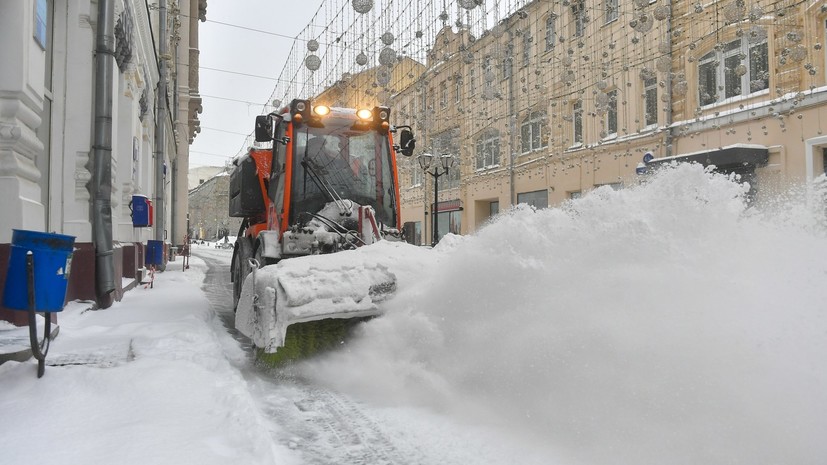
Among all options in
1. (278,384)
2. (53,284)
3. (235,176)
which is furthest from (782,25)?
(53,284)

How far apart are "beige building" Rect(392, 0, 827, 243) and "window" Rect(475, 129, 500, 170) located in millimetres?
66

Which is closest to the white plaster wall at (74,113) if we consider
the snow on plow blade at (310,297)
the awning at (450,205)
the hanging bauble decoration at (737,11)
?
the snow on plow blade at (310,297)

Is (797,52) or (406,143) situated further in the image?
(797,52)

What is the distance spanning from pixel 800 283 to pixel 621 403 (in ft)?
3.72

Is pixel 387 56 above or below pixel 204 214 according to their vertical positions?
below

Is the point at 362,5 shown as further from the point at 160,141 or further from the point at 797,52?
the point at 160,141

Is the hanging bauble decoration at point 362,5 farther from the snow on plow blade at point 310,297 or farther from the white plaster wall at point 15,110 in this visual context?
the snow on plow blade at point 310,297

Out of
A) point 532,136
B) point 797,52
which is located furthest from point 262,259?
point 532,136

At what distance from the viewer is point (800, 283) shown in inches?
117

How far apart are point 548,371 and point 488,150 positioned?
67.4 ft

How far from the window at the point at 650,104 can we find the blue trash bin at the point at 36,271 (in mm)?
15375

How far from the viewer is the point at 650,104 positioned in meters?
16.6

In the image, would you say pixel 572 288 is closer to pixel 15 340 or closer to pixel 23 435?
pixel 23 435

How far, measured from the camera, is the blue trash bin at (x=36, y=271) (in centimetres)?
384
